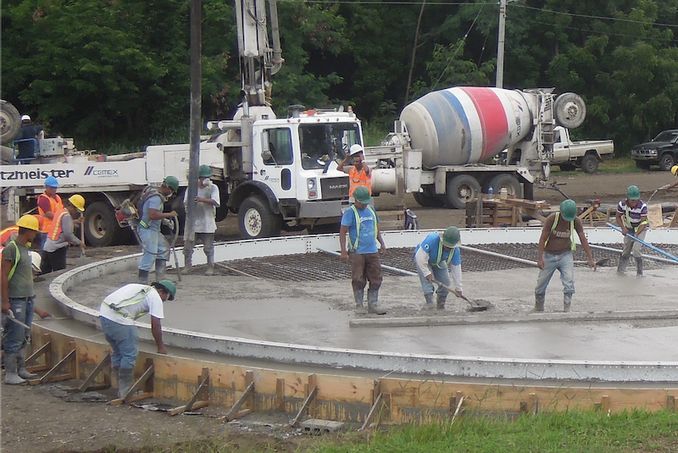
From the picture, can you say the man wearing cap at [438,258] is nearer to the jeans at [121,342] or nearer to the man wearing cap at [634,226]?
the jeans at [121,342]

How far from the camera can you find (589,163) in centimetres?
3478

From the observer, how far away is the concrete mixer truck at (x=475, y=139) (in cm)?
2331

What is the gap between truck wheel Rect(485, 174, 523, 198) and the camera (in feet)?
77.5

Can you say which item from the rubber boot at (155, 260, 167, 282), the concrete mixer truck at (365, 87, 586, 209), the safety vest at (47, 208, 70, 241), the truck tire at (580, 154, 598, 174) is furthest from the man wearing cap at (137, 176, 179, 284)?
the truck tire at (580, 154, 598, 174)

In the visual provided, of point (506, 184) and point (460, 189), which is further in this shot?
point (460, 189)

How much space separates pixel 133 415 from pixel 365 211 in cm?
381

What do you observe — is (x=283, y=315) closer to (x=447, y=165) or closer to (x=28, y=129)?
(x=28, y=129)

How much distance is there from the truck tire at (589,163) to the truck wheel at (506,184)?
11.8 m

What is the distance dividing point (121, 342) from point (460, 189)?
54.2ft

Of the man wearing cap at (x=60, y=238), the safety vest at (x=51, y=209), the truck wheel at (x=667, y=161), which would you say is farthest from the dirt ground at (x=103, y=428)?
the truck wheel at (x=667, y=161)

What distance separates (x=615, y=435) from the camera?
657cm

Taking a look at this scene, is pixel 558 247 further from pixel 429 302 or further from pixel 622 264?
pixel 622 264

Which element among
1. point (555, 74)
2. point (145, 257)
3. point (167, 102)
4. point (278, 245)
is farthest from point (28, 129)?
point (555, 74)

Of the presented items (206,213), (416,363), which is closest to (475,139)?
(206,213)
